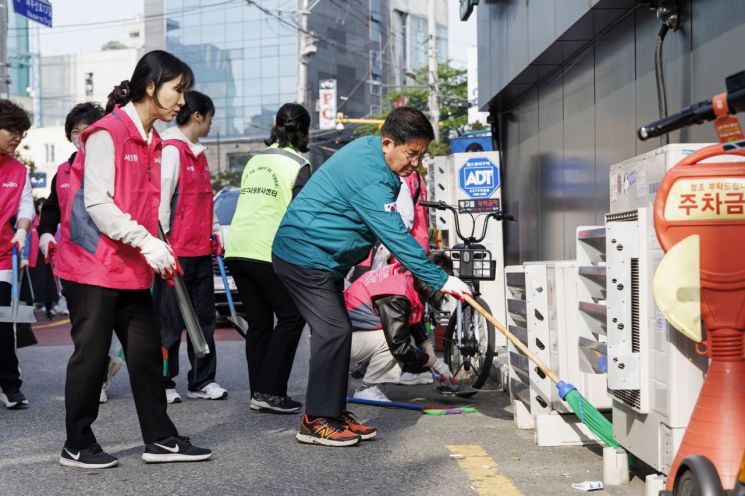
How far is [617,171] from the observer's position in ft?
15.8

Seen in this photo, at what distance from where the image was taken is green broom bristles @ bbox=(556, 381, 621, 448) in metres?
5.02

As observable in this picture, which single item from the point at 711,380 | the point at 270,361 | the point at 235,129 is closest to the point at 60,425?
the point at 270,361

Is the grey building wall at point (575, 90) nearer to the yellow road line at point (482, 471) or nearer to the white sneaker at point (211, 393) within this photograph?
the yellow road line at point (482, 471)

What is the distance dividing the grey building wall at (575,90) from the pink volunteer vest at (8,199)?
163 inches

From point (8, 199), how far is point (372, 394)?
8.98 feet

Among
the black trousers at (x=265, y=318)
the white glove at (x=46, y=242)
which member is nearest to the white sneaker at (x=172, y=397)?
the black trousers at (x=265, y=318)

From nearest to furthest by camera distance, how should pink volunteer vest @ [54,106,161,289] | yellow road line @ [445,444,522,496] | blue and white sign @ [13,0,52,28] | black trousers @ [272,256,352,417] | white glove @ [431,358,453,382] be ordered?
1. yellow road line @ [445,444,522,496]
2. pink volunteer vest @ [54,106,161,289]
3. black trousers @ [272,256,352,417]
4. white glove @ [431,358,453,382]
5. blue and white sign @ [13,0,52,28]

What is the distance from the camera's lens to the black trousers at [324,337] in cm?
585

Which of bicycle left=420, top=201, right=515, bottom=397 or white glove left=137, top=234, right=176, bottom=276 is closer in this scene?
white glove left=137, top=234, right=176, bottom=276

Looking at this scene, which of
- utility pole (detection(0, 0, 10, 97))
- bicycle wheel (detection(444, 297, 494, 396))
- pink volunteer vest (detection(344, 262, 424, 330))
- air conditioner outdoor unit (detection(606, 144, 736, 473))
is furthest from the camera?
utility pole (detection(0, 0, 10, 97))

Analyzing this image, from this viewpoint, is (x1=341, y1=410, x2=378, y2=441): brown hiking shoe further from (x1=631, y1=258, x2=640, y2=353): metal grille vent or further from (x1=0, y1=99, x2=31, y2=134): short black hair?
(x1=0, y1=99, x2=31, y2=134): short black hair

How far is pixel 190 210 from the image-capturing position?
741cm

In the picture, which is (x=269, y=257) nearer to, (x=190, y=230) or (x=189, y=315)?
(x=190, y=230)

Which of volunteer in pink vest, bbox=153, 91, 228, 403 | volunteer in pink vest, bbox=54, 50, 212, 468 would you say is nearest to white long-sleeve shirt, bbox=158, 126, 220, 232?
volunteer in pink vest, bbox=153, 91, 228, 403
